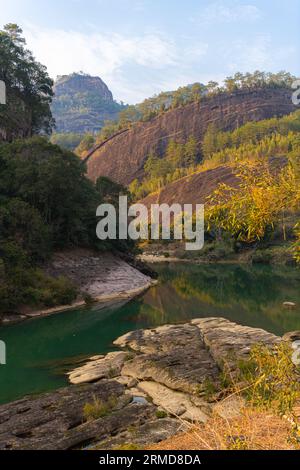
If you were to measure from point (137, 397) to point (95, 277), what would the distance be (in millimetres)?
23113

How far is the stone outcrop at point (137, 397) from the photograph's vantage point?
434 inches

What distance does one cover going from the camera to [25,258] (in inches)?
1190

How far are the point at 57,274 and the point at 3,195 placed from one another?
775cm

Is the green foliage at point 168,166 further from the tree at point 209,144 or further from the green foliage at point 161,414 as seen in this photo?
the green foliage at point 161,414

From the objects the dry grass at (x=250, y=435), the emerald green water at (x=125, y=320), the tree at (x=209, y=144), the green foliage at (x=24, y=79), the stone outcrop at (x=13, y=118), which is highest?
the tree at (x=209, y=144)

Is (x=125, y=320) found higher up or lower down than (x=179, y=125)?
lower down

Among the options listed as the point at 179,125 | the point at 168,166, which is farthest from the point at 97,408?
the point at 179,125

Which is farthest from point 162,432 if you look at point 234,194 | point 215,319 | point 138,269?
point 138,269

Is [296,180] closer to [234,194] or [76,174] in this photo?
[234,194]

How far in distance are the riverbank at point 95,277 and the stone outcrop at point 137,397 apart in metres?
11.8

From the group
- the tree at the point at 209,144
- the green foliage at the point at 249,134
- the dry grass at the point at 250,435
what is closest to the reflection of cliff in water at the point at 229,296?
the dry grass at the point at 250,435

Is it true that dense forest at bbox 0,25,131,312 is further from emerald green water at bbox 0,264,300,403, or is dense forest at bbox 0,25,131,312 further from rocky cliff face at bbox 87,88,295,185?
rocky cliff face at bbox 87,88,295,185

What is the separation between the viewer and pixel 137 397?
1427 centimetres

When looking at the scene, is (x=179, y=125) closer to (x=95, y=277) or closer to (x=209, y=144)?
(x=209, y=144)
